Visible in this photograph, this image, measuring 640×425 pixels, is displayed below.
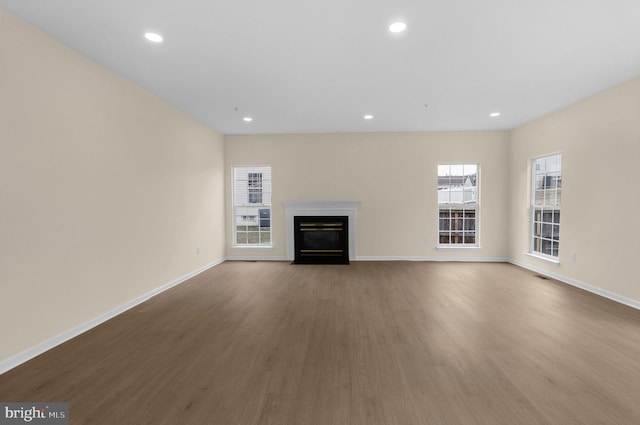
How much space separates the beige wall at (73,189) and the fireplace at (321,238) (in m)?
2.52

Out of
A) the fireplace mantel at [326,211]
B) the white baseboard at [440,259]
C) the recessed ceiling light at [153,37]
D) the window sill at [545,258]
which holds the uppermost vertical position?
the recessed ceiling light at [153,37]

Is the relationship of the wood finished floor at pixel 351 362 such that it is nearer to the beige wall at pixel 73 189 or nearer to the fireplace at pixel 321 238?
the beige wall at pixel 73 189

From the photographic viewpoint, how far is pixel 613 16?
2.27 meters

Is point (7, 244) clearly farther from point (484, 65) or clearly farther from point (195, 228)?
point (484, 65)

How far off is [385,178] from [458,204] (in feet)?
5.39

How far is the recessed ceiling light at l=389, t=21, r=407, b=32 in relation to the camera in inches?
92.6

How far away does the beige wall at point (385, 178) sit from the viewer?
6086mm

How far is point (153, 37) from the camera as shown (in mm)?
2549

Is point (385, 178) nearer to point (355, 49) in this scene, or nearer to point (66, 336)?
point (355, 49)

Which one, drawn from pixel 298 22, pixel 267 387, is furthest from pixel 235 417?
pixel 298 22

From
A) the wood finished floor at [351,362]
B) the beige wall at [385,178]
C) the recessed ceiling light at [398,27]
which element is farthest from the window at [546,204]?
the recessed ceiling light at [398,27]

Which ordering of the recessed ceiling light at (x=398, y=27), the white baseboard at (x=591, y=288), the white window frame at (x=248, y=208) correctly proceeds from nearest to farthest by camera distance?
the recessed ceiling light at (x=398, y=27) < the white baseboard at (x=591, y=288) < the white window frame at (x=248, y=208)

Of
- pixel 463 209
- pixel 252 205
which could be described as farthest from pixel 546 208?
pixel 252 205

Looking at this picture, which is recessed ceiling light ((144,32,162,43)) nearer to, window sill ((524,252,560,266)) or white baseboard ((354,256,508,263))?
white baseboard ((354,256,508,263))
